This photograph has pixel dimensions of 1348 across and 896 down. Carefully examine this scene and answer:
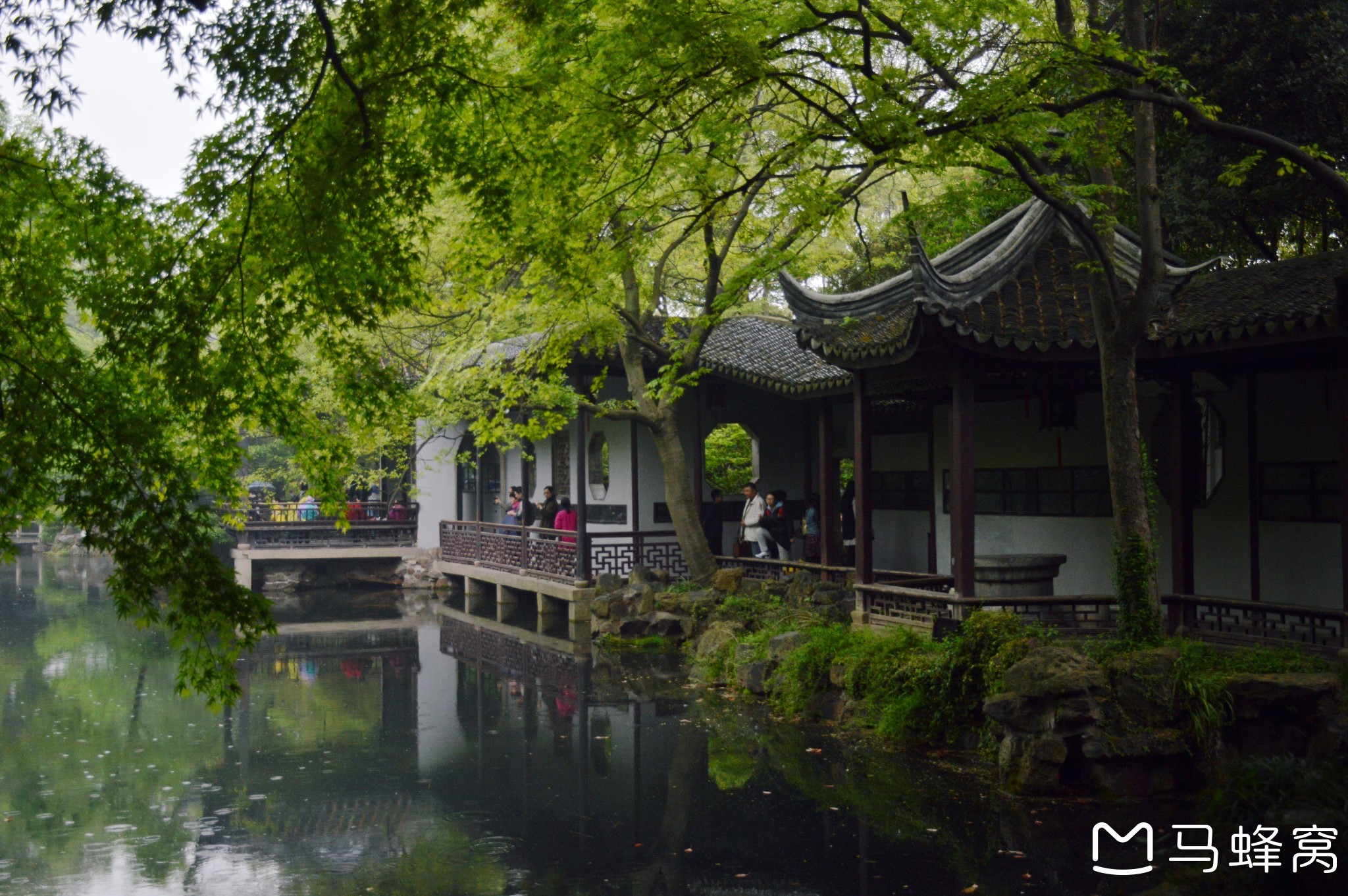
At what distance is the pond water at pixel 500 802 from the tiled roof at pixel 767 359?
4.05 meters

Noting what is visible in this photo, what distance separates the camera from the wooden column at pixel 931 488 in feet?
47.1

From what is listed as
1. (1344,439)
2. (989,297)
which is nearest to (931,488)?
(989,297)

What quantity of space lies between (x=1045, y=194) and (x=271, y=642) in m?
13.1

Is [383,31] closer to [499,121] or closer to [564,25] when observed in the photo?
[499,121]

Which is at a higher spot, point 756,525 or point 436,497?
point 436,497

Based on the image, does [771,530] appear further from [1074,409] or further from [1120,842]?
[1120,842]

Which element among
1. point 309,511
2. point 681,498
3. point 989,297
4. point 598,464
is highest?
point 989,297

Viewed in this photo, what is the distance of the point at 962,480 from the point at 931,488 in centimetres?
462

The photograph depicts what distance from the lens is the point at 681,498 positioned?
15734 millimetres

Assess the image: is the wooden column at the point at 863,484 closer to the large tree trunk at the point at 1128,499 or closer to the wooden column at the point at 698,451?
the large tree trunk at the point at 1128,499

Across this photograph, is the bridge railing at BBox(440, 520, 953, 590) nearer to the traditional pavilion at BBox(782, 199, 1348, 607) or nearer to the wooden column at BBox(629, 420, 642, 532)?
the wooden column at BBox(629, 420, 642, 532)

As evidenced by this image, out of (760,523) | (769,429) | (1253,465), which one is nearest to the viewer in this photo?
(1253,465)

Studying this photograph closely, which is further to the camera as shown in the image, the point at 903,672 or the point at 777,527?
the point at 777,527

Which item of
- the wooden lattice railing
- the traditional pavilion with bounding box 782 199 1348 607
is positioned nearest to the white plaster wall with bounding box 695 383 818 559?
the traditional pavilion with bounding box 782 199 1348 607
